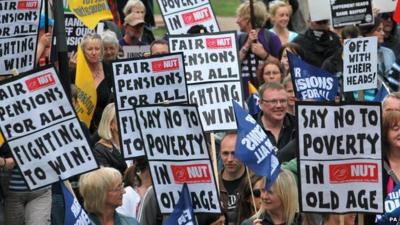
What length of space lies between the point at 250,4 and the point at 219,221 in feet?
21.9

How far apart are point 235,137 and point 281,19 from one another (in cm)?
715

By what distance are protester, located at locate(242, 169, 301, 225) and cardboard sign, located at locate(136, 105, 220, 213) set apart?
0.53m

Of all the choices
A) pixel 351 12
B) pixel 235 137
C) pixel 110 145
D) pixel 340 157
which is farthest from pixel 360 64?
pixel 340 157

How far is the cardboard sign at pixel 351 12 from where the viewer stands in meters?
17.8

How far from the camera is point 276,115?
14.2 m

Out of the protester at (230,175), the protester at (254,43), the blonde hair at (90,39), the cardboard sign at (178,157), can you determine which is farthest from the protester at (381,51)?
the cardboard sign at (178,157)

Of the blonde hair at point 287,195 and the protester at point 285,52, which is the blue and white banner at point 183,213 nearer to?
the blonde hair at point 287,195

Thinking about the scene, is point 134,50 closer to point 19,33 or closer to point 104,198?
point 19,33

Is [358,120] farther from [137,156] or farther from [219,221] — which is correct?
[137,156]

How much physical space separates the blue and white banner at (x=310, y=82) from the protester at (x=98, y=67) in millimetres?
2538

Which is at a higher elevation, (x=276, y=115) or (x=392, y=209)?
(x=276, y=115)

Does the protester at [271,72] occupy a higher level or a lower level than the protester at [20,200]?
higher

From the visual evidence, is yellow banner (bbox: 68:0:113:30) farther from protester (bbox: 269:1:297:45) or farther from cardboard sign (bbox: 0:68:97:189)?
cardboard sign (bbox: 0:68:97:189)

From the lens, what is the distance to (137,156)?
13.1 meters
